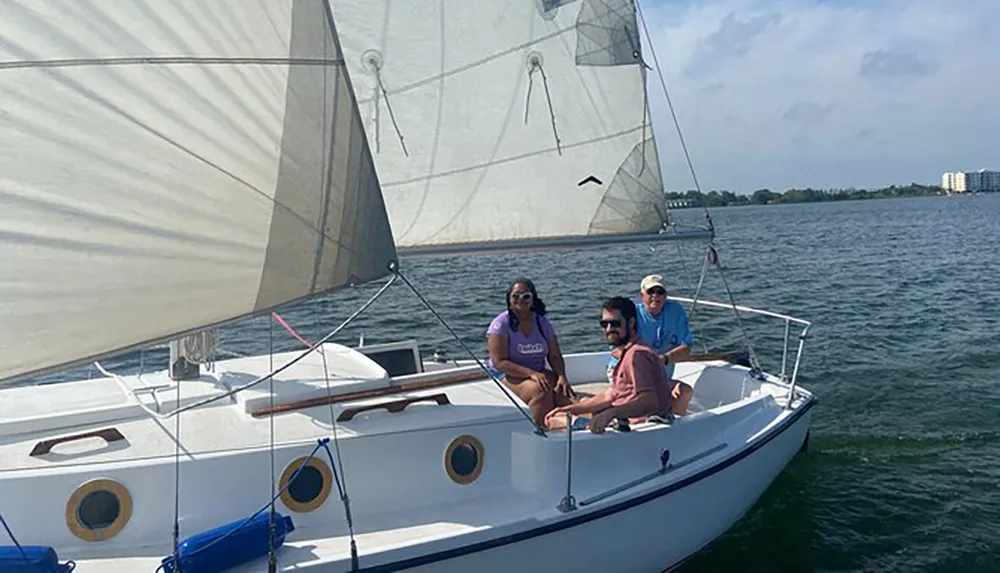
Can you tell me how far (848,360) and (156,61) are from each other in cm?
1204

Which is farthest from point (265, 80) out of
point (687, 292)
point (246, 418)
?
point (687, 292)

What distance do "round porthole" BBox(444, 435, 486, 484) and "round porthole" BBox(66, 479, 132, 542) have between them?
1.84 meters

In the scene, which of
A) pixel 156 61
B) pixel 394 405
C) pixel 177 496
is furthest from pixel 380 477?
pixel 156 61

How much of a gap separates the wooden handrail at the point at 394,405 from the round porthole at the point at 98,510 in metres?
1.28

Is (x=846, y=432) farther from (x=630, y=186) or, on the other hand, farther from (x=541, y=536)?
(x=541, y=536)

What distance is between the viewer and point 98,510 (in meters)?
4.52

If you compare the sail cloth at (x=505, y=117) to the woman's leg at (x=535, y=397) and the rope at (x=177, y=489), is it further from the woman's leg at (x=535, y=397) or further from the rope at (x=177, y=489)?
the rope at (x=177, y=489)

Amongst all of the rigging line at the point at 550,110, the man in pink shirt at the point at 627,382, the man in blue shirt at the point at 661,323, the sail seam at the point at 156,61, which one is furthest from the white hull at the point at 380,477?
the rigging line at the point at 550,110

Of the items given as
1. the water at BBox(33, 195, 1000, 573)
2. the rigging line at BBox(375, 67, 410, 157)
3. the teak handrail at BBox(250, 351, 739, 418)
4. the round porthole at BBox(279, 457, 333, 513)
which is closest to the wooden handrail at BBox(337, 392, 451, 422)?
the teak handrail at BBox(250, 351, 739, 418)

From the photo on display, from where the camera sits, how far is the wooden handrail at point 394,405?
17.0ft

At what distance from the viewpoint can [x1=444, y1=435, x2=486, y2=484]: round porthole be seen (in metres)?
5.28

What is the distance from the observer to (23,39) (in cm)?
320

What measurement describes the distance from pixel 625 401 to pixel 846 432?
5199 millimetres

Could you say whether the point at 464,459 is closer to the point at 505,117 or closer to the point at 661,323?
the point at 661,323
